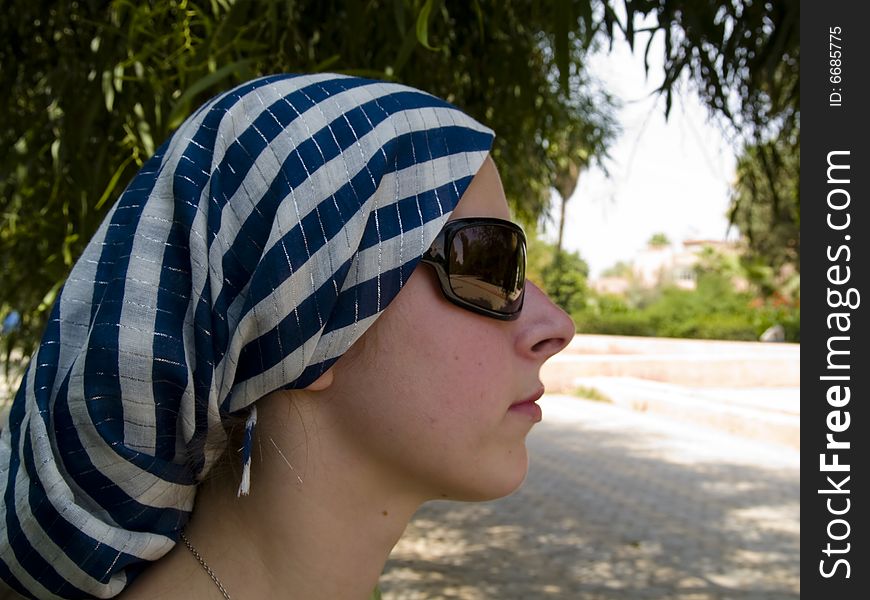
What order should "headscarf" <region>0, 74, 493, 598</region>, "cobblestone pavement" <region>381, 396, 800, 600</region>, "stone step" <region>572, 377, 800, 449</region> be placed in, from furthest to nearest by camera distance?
"stone step" <region>572, 377, 800, 449</region> < "cobblestone pavement" <region>381, 396, 800, 600</region> < "headscarf" <region>0, 74, 493, 598</region>

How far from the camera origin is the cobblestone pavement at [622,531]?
5004mm

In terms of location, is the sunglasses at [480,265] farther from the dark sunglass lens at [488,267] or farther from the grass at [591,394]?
the grass at [591,394]

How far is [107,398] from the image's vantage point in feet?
3.54

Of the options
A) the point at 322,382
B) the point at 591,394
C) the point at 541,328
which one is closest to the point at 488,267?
the point at 541,328

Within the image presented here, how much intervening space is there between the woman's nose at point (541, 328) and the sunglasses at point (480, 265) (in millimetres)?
25

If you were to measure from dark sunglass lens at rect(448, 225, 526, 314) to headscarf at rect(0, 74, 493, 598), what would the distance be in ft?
0.17

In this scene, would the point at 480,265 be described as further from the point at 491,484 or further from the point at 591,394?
the point at 591,394

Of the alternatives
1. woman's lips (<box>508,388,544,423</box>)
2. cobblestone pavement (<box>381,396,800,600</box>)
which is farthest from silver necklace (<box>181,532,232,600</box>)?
cobblestone pavement (<box>381,396,800,600</box>)

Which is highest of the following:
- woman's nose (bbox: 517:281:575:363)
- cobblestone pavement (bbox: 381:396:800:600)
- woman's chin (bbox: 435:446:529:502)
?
woman's nose (bbox: 517:281:575:363)

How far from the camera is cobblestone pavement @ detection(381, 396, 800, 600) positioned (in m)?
5.00

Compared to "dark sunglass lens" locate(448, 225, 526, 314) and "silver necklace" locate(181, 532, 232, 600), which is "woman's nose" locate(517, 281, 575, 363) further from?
"silver necklace" locate(181, 532, 232, 600)

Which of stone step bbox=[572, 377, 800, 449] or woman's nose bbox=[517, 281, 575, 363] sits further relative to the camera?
stone step bbox=[572, 377, 800, 449]

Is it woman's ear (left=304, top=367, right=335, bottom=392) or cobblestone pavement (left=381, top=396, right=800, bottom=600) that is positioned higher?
woman's ear (left=304, top=367, right=335, bottom=392)

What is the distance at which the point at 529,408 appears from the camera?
4.06 ft
